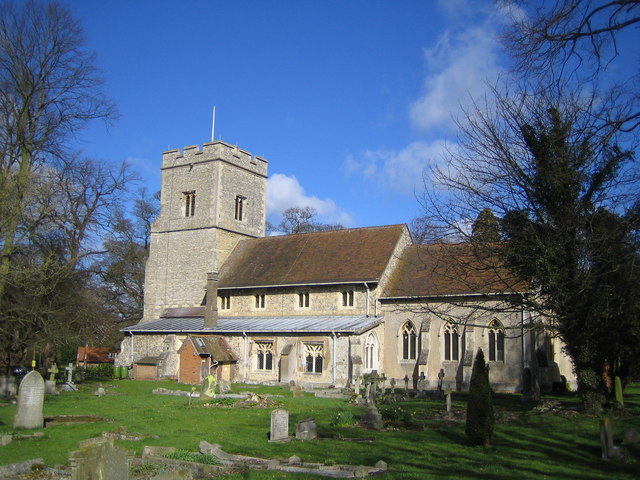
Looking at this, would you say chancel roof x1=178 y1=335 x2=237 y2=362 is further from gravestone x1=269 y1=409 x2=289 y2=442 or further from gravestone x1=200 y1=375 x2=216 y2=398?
gravestone x1=269 y1=409 x2=289 y2=442

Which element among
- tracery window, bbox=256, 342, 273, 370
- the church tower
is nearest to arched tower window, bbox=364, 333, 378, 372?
tracery window, bbox=256, 342, 273, 370

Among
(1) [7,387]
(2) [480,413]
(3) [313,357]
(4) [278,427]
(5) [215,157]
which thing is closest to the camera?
(2) [480,413]

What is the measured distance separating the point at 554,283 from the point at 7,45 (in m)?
19.9

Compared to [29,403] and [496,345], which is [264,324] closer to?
[496,345]

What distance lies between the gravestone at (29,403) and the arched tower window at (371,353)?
17.8 metres

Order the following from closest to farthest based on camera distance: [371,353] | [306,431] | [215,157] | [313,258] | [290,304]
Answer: [306,431] < [371,353] < [290,304] < [313,258] < [215,157]

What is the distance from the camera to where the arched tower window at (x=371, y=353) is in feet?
98.3

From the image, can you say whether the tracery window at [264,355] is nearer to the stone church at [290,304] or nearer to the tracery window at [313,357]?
the stone church at [290,304]

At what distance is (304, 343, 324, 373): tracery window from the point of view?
30344mm

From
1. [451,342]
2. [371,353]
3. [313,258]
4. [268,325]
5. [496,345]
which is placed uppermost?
[313,258]

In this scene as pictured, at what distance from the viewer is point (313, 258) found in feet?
116

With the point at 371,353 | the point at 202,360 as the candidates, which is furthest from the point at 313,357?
the point at 202,360

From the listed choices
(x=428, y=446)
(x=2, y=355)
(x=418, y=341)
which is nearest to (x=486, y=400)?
(x=428, y=446)

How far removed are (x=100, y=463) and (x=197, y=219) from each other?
34.1 meters
